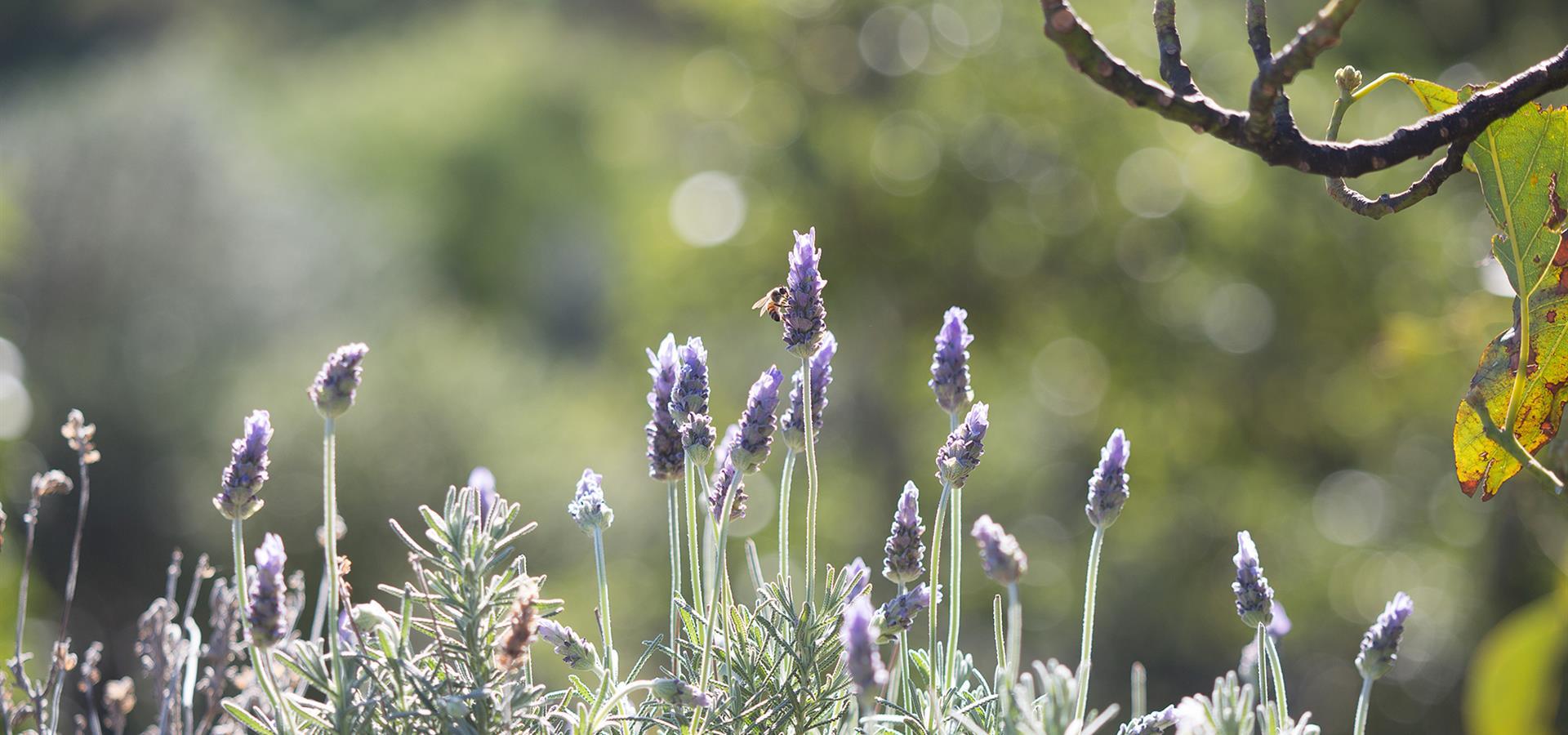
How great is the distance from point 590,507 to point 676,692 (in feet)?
0.34

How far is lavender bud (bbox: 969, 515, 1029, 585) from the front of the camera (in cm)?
43

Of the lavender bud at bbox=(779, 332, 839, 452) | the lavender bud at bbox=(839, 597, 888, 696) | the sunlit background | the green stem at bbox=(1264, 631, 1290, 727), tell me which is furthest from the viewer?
the sunlit background

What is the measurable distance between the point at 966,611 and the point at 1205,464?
1048 mm

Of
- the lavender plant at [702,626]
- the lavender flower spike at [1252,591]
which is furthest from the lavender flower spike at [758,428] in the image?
the lavender flower spike at [1252,591]

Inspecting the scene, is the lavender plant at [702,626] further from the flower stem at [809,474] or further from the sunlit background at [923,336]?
the sunlit background at [923,336]

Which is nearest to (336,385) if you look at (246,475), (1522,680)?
(246,475)

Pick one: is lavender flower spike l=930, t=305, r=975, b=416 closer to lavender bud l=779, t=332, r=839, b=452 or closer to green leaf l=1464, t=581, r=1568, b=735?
lavender bud l=779, t=332, r=839, b=452

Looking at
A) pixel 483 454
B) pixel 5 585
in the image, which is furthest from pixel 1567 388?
pixel 483 454

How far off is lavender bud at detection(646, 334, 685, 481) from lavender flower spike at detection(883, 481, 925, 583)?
101 millimetres

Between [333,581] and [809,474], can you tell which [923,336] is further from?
[333,581]

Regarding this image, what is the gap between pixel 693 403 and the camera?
0.54m

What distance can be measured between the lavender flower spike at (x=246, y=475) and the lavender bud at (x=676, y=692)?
6.6 inches

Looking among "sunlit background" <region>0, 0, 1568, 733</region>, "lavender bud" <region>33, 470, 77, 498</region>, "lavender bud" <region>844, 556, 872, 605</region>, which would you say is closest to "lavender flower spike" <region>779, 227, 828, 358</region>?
"lavender bud" <region>844, 556, 872, 605</region>

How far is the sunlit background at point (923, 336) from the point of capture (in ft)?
14.1
